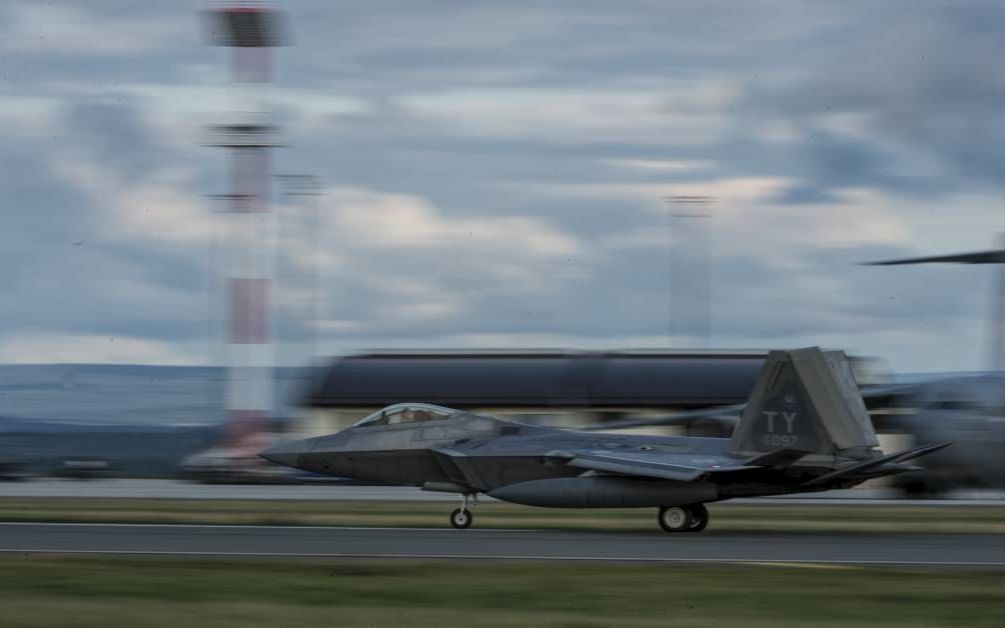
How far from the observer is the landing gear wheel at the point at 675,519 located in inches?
1006

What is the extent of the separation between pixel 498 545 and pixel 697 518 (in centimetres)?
491

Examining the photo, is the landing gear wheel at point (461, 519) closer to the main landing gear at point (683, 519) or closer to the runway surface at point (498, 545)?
the runway surface at point (498, 545)

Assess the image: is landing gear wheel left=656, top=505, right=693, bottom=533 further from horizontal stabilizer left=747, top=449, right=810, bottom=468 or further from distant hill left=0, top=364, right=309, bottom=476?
distant hill left=0, top=364, right=309, bottom=476

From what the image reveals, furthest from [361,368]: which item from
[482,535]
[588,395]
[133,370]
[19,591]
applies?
[133,370]

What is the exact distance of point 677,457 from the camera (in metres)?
25.1

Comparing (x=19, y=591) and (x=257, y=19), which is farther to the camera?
(x=257, y=19)

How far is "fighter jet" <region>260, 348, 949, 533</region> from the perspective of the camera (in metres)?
24.5

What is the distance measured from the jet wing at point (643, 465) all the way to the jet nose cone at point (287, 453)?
5.06 m

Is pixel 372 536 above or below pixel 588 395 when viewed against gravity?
below

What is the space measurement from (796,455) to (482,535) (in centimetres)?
562

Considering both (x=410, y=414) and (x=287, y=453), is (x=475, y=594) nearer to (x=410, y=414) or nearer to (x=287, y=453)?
(x=410, y=414)

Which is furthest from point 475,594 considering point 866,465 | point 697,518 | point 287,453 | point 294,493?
point 294,493

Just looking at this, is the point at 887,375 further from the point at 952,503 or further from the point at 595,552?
the point at 595,552

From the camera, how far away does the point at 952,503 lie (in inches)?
1503
